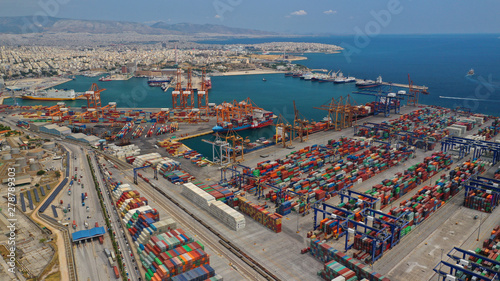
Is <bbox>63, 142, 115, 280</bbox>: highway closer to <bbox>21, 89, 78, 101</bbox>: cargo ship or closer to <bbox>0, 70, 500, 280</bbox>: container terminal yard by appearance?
<bbox>0, 70, 500, 280</bbox>: container terminal yard

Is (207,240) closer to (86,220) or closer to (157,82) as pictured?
(86,220)

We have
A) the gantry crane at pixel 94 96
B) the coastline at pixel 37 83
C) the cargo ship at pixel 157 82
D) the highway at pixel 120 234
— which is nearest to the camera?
the highway at pixel 120 234

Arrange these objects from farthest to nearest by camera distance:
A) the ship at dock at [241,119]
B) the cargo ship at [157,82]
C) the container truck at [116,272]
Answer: the cargo ship at [157,82], the ship at dock at [241,119], the container truck at [116,272]

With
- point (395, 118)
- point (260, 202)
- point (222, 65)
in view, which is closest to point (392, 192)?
point (260, 202)

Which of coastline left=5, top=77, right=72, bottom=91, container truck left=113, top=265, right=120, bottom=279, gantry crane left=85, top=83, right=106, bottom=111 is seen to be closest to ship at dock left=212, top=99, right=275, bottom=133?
gantry crane left=85, top=83, right=106, bottom=111

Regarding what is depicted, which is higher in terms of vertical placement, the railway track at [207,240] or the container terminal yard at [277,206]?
the container terminal yard at [277,206]

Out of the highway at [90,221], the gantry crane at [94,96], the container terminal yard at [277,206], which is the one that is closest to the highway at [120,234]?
the highway at [90,221]

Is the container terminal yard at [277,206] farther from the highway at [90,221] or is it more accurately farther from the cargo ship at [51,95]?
the cargo ship at [51,95]

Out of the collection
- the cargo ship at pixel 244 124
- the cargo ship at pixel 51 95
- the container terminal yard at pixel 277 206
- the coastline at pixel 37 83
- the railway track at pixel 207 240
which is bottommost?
the railway track at pixel 207 240

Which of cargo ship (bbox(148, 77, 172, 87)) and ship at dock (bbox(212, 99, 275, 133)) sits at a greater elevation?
cargo ship (bbox(148, 77, 172, 87))
